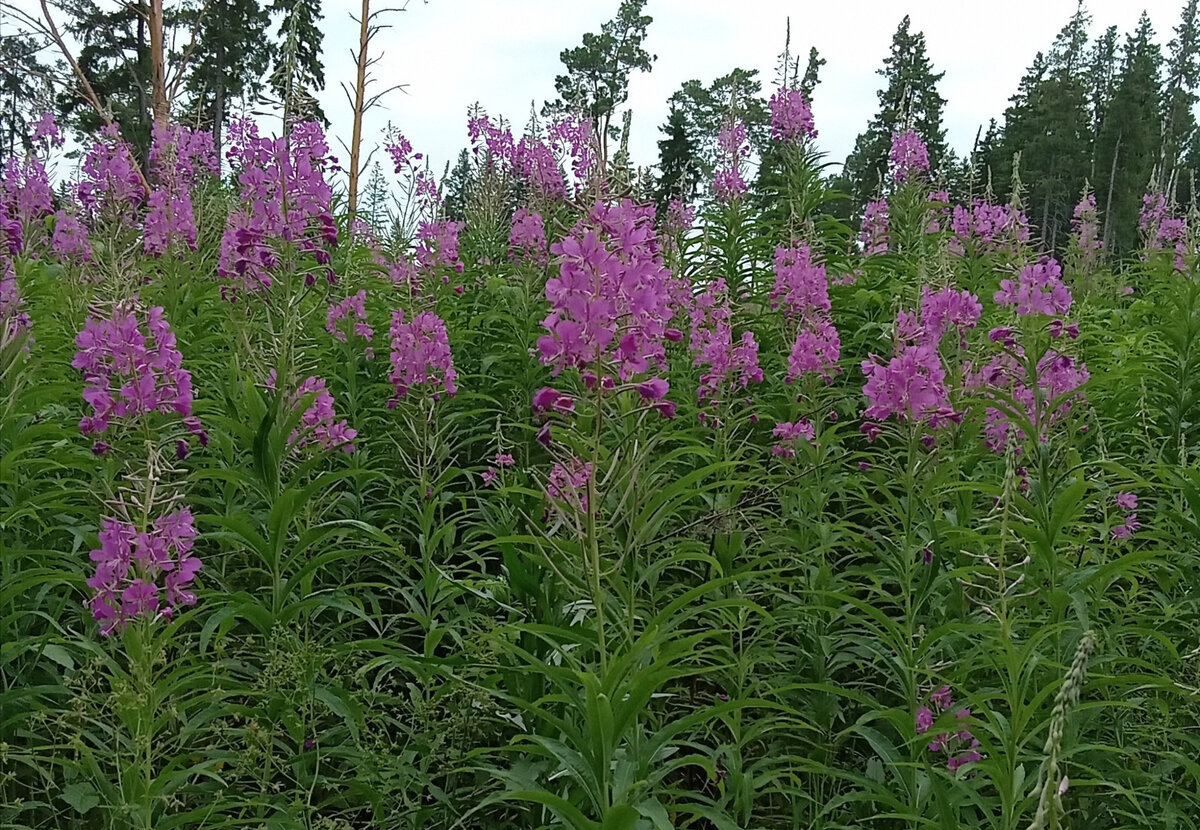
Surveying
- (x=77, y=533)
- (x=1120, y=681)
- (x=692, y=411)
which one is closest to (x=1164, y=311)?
(x=692, y=411)

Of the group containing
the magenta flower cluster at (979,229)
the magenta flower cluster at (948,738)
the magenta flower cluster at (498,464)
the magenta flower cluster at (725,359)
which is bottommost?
the magenta flower cluster at (948,738)

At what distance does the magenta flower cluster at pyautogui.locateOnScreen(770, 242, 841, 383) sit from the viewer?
4.04 metres

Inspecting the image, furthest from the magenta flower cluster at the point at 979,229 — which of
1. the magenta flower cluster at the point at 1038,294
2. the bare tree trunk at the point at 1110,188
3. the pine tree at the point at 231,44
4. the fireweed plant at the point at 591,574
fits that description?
the bare tree trunk at the point at 1110,188

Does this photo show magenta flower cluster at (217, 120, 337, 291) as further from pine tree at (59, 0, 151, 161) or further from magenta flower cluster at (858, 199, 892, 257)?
pine tree at (59, 0, 151, 161)

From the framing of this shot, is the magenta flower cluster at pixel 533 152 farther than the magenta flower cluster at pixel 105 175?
Yes

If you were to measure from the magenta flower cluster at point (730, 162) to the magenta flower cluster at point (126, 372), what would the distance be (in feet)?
15.6

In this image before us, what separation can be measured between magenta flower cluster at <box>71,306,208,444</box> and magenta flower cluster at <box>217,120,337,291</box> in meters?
1.06

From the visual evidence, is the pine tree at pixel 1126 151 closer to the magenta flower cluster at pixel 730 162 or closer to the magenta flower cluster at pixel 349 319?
the magenta flower cluster at pixel 730 162

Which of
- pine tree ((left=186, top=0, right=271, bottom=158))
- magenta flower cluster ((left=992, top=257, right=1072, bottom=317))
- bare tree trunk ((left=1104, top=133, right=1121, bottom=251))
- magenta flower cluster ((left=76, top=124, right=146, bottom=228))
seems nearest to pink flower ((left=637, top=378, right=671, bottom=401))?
magenta flower cluster ((left=992, top=257, right=1072, bottom=317))

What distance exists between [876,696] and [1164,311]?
3759 mm

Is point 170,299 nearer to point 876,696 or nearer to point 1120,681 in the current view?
point 876,696

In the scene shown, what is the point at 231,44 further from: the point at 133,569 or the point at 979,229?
the point at 133,569

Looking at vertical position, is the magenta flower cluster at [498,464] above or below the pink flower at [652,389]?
below

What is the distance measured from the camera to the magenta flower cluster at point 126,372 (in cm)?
281
